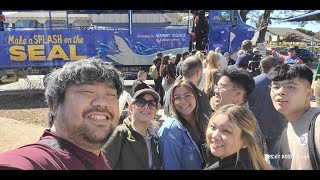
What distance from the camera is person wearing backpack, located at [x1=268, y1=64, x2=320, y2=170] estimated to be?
1.70 metres

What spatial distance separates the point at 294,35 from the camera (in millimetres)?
7352

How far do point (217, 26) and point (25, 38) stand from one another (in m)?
4.97

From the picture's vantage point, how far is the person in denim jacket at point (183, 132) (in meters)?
2.07

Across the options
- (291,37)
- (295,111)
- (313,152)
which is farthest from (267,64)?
(291,37)

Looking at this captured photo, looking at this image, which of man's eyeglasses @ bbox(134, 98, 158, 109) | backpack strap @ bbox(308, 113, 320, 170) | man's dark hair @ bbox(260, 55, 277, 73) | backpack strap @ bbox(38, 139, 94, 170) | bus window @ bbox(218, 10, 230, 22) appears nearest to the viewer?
backpack strap @ bbox(38, 139, 94, 170)

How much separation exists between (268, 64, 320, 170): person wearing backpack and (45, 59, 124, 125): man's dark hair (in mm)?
1010

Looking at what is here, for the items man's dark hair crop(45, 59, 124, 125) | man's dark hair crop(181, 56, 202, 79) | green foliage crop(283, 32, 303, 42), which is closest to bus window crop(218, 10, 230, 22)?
green foliage crop(283, 32, 303, 42)

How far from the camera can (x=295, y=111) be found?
6.17 feet

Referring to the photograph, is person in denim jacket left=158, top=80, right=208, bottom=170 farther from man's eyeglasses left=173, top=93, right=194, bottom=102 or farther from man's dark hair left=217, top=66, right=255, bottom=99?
man's dark hair left=217, top=66, right=255, bottom=99

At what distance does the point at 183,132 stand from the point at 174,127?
67 millimetres

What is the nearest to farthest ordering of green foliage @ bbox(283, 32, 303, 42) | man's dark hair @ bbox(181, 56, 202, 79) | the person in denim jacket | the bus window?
the person in denim jacket, man's dark hair @ bbox(181, 56, 202, 79), green foliage @ bbox(283, 32, 303, 42), the bus window

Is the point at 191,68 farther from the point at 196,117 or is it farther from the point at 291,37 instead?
the point at 291,37
